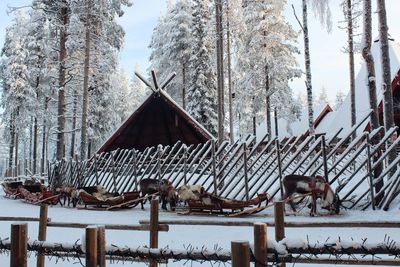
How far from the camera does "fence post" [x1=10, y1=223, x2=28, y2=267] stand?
11.2 ft

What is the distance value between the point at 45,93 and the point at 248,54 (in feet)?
62.9

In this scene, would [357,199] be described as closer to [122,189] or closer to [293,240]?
[293,240]

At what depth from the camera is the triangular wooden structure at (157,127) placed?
17344mm

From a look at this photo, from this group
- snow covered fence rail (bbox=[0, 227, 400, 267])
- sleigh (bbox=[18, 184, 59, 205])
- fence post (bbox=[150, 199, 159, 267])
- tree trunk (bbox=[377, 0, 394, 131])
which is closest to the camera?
snow covered fence rail (bbox=[0, 227, 400, 267])

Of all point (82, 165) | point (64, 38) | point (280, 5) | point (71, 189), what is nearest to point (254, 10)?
point (280, 5)

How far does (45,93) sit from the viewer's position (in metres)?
36.0

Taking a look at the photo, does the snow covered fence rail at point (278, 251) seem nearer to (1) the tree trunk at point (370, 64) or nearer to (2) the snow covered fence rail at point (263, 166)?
(2) the snow covered fence rail at point (263, 166)

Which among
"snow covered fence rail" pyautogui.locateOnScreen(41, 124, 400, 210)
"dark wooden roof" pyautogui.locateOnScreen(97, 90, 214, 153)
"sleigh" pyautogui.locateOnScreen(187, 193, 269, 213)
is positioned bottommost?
"sleigh" pyautogui.locateOnScreen(187, 193, 269, 213)

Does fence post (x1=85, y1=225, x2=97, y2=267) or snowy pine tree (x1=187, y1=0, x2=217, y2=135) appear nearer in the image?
fence post (x1=85, y1=225, x2=97, y2=267)

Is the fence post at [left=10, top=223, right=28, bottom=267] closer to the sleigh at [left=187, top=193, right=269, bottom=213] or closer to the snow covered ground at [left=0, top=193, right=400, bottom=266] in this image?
the snow covered ground at [left=0, top=193, right=400, bottom=266]

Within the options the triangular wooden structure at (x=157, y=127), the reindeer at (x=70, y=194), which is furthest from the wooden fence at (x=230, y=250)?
the triangular wooden structure at (x=157, y=127)

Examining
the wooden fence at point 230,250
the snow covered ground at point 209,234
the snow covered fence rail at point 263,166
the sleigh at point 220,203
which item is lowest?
the snow covered ground at point 209,234

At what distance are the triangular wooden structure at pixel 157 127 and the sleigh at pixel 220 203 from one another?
6931 mm

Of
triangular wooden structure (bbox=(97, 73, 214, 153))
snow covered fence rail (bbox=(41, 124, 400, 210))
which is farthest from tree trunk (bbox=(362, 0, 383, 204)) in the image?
triangular wooden structure (bbox=(97, 73, 214, 153))
